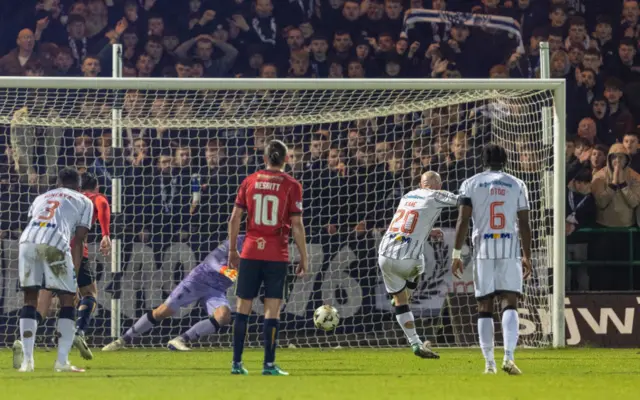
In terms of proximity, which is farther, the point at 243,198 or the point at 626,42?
the point at 626,42

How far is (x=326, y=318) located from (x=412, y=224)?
→ 141cm

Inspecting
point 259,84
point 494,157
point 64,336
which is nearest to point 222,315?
point 259,84

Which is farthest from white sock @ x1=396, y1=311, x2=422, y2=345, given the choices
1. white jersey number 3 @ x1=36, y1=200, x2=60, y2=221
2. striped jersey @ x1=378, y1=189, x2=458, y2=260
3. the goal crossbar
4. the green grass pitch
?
white jersey number 3 @ x1=36, y1=200, x2=60, y2=221

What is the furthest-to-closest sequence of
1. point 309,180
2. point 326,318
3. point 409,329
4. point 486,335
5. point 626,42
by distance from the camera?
point 626,42 < point 309,180 < point 326,318 < point 409,329 < point 486,335

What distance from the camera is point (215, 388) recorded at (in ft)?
26.2

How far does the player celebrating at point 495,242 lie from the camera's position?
30.4ft

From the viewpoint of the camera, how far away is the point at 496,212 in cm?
936

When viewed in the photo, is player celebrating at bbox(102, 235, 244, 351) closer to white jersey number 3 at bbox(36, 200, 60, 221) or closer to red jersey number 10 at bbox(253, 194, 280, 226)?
white jersey number 3 at bbox(36, 200, 60, 221)

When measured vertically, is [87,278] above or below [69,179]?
below

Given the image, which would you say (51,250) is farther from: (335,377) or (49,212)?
(335,377)

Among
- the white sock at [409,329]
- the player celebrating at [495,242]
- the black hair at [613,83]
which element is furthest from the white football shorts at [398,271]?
the black hair at [613,83]

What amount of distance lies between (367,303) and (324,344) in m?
0.68

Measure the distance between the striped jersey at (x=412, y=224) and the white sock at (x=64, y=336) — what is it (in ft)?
10.7

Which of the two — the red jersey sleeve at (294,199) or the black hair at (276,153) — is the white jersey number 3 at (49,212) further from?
the red jersey sleeve at (294,199)
